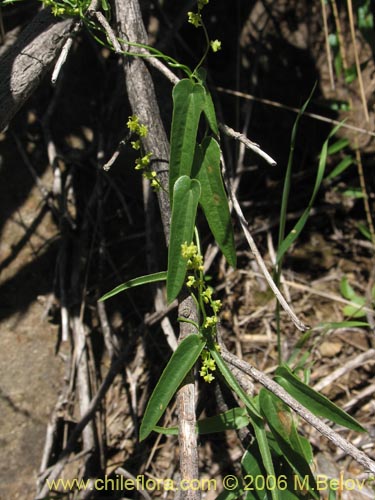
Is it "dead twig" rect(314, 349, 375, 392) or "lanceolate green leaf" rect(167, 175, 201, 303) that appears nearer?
"lanceolate green leaf" rect(167, 175, 201, 303)

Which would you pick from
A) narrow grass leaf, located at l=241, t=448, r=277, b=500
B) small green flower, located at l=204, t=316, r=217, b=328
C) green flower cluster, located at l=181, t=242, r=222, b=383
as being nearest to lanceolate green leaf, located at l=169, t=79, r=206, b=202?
green flower cluster, located at l=181, t=242, r=222, b=383

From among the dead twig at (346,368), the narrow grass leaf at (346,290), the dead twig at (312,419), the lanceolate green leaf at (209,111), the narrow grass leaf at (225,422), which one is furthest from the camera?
the narrow grass leaf at (346,290)

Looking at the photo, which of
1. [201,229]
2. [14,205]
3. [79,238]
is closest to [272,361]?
[201,229]

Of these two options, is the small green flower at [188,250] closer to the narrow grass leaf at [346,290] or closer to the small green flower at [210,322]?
the small green flower at [210,322]

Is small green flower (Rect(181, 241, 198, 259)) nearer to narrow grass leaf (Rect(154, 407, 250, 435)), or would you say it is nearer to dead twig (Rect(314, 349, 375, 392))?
narrow grass leaf (Rect(154, 407, 250, 435))

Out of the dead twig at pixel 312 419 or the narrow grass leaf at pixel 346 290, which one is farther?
the narrow grass leaf at pixel 346 290

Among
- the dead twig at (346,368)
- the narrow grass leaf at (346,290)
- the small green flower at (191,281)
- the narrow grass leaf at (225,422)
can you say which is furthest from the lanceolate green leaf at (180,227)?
the narrow grass leaf at (346,290)
